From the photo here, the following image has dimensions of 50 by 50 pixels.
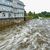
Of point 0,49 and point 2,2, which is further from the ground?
point 2,2

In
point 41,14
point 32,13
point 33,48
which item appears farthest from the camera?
point 41,14

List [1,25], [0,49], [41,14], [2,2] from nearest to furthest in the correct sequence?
[0,49], [1,25], [2,2], [41,14]

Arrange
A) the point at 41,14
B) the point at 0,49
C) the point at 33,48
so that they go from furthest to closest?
1. the point at 41,14
2. the point at 33,48
3. the point at 0,49

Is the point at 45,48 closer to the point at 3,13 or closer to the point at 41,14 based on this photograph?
the point at 3,13

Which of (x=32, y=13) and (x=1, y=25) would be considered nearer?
(x=1, y=25)

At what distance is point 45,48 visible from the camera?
14562 millimetres

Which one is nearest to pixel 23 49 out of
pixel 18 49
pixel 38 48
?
pixel 18 49

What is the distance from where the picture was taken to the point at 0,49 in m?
13.8

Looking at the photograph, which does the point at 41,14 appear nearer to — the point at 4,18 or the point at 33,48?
the point at 4,18

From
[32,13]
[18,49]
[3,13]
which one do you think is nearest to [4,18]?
[3,13]

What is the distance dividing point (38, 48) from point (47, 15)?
10321 cm

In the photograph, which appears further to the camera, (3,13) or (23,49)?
(3,13)

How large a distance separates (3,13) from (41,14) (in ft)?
278

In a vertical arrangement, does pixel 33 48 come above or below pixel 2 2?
below
